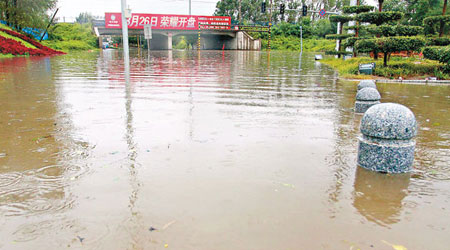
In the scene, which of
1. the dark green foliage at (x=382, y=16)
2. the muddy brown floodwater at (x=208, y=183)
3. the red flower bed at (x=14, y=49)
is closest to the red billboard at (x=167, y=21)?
the red flower bed at (x=14, y=49)

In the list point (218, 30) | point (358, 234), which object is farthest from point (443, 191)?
point (218, 30)

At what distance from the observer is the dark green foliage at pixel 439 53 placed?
12223mm

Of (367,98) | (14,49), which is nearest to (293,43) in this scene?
(14,49)

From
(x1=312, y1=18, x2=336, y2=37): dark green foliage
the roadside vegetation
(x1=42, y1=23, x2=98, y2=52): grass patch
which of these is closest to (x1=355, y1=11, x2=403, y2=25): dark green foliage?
the roadside vegetation

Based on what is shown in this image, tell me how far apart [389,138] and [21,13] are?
134ft

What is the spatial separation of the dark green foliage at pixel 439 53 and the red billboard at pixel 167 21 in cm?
4534

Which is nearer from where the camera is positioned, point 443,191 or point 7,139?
point 443,191

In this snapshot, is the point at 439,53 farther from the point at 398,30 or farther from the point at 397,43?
the point at 398,30

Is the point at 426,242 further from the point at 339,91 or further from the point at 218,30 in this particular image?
the point at 218,30

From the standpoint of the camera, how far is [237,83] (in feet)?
40.4

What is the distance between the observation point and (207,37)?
66.4 m

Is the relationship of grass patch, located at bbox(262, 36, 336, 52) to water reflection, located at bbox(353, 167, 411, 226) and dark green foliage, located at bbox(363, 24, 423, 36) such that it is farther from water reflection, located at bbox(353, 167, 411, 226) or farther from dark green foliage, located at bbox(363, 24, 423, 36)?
water reflection, located at bbox(353, 167, 411, 226)

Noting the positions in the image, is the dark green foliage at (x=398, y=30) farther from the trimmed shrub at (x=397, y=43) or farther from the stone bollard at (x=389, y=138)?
the stone bollard at (x=389, y=138)

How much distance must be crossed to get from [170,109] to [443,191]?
5.45 metres
